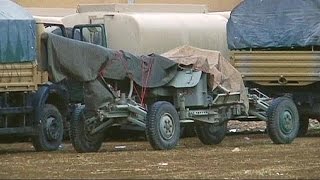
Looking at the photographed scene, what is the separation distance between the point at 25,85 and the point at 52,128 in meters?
1.13

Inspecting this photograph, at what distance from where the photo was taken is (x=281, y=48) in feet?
77.7

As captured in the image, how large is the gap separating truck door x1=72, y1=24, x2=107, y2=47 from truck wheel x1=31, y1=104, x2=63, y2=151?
2.50 m

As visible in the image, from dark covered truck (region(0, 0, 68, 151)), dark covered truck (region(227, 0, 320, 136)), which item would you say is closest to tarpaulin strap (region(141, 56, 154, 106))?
dark covered truck (region(0, 0, 68, 151))

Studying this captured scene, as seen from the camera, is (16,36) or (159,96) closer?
(159,96)

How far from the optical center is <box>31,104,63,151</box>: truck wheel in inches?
812

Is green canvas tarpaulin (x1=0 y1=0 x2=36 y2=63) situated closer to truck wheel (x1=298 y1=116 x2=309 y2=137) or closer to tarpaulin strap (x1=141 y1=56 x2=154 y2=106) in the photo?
tarpaulin strap (x1=141 y1=56 x2=154 y2=106)

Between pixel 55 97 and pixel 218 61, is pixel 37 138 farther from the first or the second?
pixel 218 61

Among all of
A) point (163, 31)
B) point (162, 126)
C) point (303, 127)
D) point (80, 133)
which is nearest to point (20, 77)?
point (80, 133)

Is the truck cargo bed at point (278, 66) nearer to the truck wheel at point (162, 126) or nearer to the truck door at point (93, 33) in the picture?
the truck door at point (93, 33)

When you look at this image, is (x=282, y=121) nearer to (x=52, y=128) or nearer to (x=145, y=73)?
(x=145, y=73)

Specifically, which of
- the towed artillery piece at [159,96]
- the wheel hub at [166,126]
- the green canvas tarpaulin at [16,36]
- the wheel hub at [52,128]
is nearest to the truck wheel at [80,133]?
the towed artillery piece at [159,96]

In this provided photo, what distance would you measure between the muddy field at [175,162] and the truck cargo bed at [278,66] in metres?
1.48

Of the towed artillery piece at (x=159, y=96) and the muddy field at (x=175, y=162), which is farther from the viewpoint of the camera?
the towed artillery piece at (x=159, y=96)

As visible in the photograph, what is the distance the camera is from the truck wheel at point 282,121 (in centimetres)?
2089
